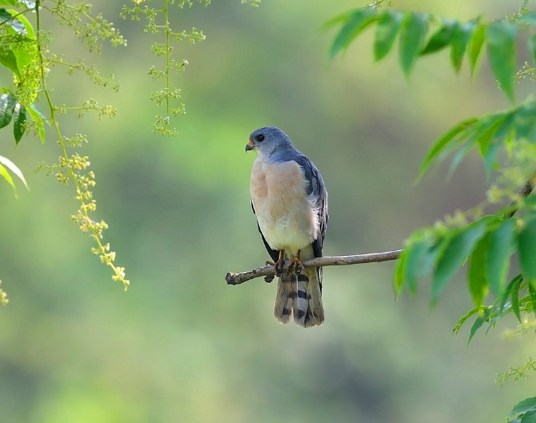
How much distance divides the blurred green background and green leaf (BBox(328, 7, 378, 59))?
1207cm

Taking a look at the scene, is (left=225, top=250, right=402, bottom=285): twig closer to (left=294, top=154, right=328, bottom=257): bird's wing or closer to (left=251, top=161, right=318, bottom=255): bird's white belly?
(left=251, top=161, right=318, bottom=255): bird's white belly

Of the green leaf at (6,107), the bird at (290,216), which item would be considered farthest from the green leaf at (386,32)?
the bird at (290,216)

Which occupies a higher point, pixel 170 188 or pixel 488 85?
pixel 488 85

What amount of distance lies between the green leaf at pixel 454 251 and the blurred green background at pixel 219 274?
40.3ft

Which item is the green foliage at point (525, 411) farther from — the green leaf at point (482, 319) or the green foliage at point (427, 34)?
the green foliage at point (427, 34)

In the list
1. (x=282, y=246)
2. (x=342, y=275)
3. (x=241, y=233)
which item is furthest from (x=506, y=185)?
(x=342, y=275)

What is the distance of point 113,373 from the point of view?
49.9 ft

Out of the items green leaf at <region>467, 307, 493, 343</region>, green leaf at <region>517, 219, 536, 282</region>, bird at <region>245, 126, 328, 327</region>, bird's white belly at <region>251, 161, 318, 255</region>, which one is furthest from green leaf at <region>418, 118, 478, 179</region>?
bird's white belly at <region>251, 161, 318, 255</region>

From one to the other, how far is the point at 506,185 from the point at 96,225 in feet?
4.01

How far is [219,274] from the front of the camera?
1514 cm

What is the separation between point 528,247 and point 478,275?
157mm

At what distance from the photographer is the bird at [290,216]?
5.01 metres

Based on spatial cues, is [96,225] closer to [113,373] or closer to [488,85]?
[113,373]

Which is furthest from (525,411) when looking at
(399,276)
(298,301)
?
(298,301)
